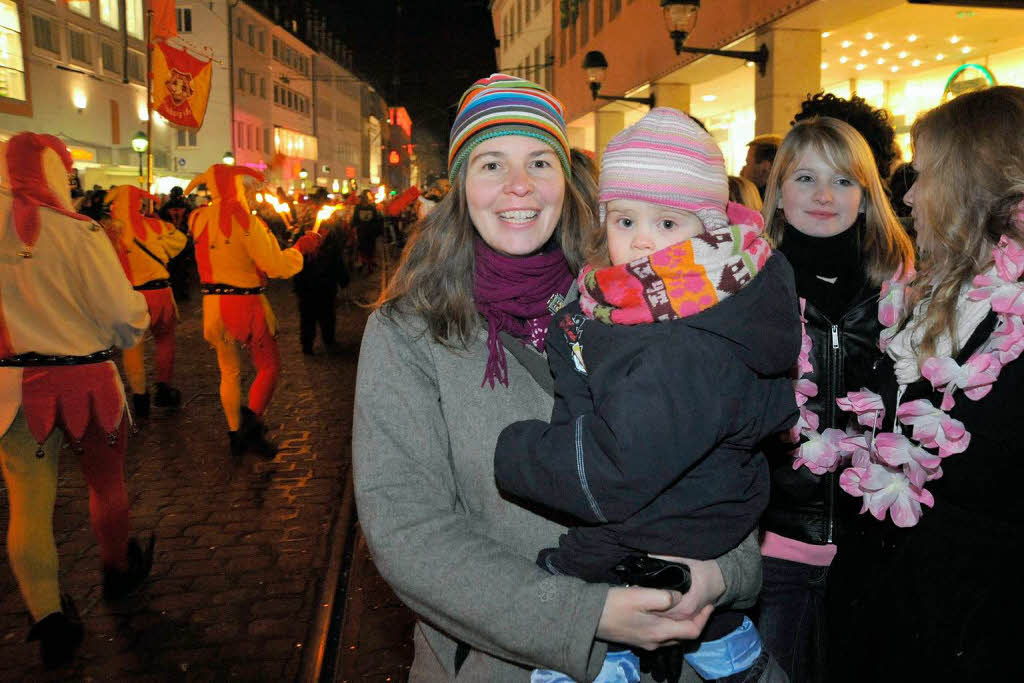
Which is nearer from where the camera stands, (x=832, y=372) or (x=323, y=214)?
(x=832, y=372)

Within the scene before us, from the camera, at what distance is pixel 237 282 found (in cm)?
708

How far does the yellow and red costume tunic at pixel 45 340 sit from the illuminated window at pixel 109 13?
3665 centimetres

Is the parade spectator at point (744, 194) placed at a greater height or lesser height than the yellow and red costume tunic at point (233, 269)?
greater

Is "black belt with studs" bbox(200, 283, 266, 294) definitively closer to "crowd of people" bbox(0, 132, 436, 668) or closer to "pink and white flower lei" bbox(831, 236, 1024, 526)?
"crowd of people" bbox(0, 132, 436, 668)

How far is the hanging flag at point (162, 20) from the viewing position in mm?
12688

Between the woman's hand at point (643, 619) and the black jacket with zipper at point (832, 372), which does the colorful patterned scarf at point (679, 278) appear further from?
the black jacket with zipper at point (832, 372)

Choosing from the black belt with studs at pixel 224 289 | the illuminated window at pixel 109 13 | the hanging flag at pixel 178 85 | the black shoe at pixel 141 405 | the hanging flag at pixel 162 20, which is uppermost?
the illuminated window at pixel 109 13

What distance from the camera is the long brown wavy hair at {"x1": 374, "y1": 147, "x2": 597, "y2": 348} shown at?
6.28 ft

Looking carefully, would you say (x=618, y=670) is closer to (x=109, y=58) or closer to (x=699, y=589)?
(x=699, y=589)

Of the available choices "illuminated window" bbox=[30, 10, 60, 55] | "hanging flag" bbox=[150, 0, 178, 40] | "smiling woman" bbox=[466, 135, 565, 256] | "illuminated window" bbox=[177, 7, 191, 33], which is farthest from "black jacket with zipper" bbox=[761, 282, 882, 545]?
A: "illuminated window" bbox=[177, 7, 191, 33]

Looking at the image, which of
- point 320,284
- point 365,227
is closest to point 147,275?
point 320,284

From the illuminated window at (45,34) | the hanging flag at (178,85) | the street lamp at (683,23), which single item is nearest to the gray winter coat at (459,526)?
the street lamp at (683,23)

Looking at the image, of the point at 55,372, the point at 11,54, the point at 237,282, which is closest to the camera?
the point at 55,372

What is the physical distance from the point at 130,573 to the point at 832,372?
4.03 m
